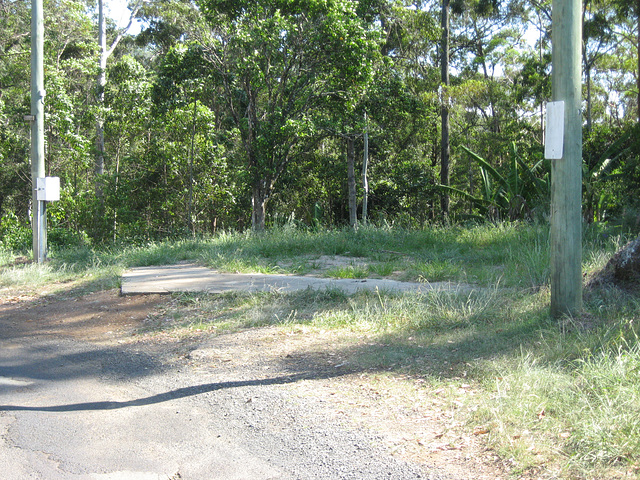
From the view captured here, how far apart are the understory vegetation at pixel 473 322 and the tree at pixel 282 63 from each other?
3729 mm

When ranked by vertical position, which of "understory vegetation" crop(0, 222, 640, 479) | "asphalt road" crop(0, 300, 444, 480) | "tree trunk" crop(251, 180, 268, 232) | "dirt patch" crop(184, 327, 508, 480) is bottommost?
"asphalt road" crop(0, 300, 444, 480)

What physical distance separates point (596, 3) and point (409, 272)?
74.4ft

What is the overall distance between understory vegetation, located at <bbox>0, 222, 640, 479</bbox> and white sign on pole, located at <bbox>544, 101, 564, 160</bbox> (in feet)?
5.05

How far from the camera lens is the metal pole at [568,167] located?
5.27m

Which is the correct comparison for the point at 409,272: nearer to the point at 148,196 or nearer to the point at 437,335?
the point at 437,335

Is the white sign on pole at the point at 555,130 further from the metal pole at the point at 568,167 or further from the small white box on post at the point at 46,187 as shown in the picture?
the small white box on post at the point at 46,187

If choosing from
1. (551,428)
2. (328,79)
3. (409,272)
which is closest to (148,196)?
(328,79)

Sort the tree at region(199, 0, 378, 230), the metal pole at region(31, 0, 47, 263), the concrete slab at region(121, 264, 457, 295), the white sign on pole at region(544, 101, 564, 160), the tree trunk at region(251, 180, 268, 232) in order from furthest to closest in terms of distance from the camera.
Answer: the tree trunk at region(251, 180, 268, 232)
the tree at region(199, 0, 378, 230)
the metal pole at region(31, 0, 47, 263)
the concrete slab at region(121, 264, 457, 295)
the white sign on pole at region(544, 101, 564, 160)

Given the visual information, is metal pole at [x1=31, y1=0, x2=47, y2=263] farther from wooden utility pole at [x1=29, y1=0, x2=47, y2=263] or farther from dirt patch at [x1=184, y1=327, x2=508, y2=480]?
dirt patch at [x1=184, y1=327, x2=508, y2=480]

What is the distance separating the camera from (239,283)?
27.1 feet

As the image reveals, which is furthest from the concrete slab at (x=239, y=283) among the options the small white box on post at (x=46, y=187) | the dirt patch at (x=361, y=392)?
the small white box on post at (x=46, y=187)

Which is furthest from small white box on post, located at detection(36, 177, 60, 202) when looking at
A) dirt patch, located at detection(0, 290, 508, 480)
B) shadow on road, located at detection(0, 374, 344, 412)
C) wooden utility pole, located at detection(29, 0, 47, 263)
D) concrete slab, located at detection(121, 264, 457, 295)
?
shadow on road, located at detection(0, 374, 344, 412)

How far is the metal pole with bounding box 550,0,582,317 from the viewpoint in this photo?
527 cm

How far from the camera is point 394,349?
5.17m
